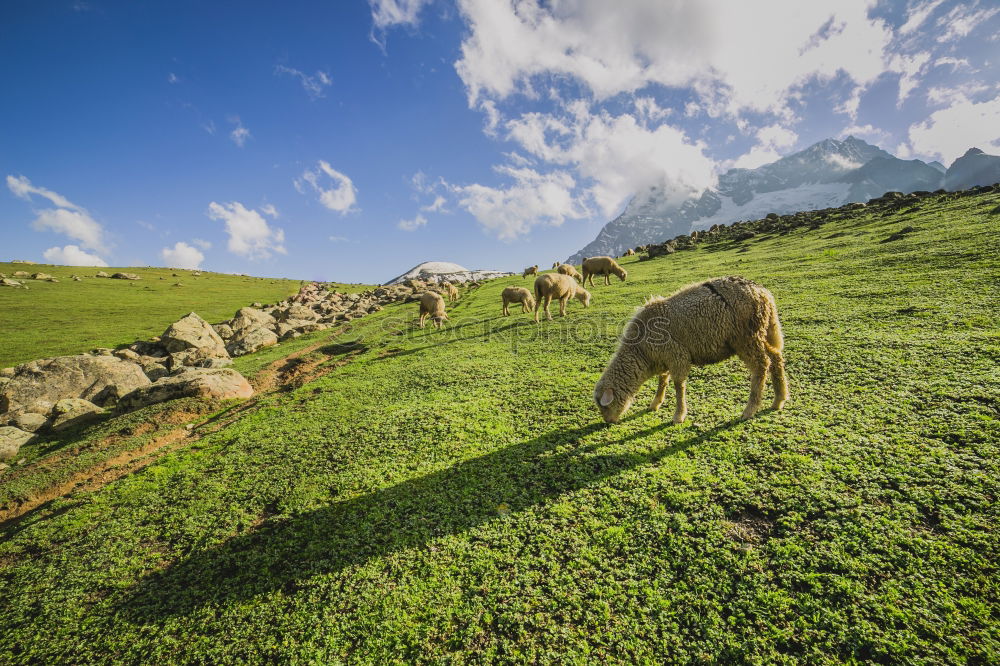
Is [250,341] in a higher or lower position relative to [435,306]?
higher

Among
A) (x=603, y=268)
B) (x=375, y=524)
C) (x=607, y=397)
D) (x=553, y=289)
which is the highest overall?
(x=603, y=268)

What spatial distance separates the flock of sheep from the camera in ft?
24.6

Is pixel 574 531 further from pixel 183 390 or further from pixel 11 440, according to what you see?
pixel 11 440

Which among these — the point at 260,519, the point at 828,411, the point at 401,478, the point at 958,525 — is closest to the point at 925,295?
the point at 828,411

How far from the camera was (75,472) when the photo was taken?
34.5 feet

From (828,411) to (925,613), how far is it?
14.5 feet

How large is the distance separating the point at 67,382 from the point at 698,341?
29.7 m

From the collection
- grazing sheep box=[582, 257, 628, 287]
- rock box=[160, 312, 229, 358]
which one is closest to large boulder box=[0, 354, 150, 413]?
rock box=[160, 312, 229, 358]

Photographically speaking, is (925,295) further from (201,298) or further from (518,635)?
(201,298)

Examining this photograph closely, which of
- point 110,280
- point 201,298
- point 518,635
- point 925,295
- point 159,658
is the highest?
point 110,280

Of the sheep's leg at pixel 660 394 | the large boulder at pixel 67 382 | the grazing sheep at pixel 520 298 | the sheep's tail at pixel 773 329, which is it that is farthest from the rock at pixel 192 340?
the sheep's tail at pixel 773 329

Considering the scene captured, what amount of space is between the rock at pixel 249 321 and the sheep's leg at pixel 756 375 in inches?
1532

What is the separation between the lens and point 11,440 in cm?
1367

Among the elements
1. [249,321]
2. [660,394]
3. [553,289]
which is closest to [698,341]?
[660,394]
